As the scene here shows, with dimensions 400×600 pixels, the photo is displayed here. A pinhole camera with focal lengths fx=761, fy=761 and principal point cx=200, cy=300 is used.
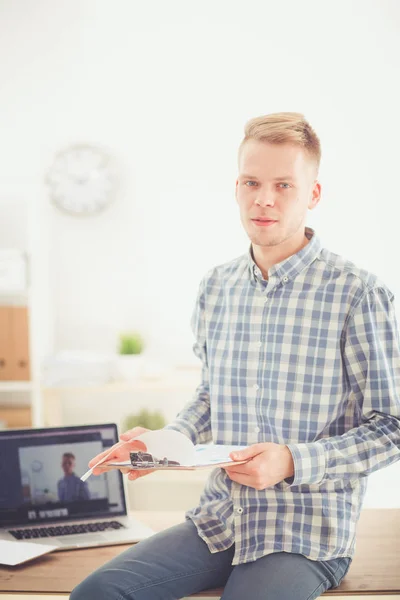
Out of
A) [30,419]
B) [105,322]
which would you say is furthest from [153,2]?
[30,419]

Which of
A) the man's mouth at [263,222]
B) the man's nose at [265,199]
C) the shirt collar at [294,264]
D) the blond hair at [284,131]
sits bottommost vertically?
the shirt collar at [294,264]

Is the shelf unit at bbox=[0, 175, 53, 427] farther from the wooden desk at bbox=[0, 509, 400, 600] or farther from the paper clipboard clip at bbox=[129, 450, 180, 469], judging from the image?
the paper clipboard clip at bbox=[129, 450, 180, 469]

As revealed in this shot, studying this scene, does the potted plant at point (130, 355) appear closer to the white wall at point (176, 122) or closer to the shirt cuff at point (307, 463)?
the white wall at point (176, 122)

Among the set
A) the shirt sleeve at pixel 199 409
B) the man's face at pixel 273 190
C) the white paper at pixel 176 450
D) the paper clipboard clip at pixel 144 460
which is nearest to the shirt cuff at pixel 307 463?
the white paper at pixel 176 450

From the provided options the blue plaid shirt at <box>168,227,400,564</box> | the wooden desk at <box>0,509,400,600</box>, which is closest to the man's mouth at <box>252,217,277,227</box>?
the blue plaid shirt at <box>168,227,400,564</box>

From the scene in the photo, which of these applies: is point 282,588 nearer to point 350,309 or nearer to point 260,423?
point 260,423

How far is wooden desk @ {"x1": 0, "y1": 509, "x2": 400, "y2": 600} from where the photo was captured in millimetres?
1684

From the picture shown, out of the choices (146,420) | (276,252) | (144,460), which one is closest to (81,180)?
(146,420)

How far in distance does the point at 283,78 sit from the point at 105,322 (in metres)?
1.53

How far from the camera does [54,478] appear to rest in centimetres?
202

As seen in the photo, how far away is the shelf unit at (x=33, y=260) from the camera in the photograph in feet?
11.7

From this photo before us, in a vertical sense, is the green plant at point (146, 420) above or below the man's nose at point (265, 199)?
below

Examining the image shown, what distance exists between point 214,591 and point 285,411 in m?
0.43

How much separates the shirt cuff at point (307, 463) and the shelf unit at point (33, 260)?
2.20m
